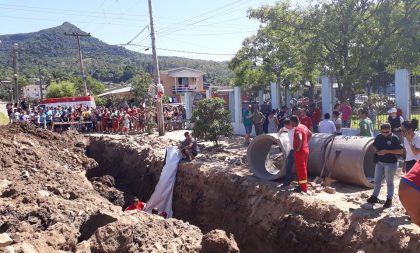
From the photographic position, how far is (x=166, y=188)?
1314 cm

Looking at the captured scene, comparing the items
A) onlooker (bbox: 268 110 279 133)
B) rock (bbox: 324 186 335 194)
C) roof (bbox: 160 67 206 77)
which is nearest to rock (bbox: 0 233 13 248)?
rock (bbox: 324 186 335 194)

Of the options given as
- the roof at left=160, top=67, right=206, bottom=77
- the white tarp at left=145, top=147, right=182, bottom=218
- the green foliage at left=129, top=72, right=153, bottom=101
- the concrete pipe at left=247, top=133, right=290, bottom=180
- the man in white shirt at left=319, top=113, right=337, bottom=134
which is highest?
the roof at left=160, top=67, right=206, bottom=77

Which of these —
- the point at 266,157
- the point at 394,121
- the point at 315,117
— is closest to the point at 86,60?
the point at 315,117

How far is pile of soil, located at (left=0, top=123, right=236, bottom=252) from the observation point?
22.9 ft

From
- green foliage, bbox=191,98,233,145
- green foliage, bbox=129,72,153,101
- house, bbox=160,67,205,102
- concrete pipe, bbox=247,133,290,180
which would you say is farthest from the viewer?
house, bbox=160,67,205,102

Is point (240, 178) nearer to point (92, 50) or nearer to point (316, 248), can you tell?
point (316, 248)

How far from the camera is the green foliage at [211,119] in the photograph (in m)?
15.8

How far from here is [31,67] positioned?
406ft

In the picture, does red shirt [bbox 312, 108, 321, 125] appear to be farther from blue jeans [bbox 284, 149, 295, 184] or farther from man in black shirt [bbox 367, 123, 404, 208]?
man in black shirt [bbox 367, 123, 404, 208]

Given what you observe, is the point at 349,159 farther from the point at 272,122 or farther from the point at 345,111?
the point at 272,122

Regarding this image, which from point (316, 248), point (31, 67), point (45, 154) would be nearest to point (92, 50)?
point (31, 67)

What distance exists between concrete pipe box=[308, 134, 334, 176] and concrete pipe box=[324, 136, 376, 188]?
0.14 meters

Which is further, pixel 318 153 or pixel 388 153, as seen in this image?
pixel 318 153

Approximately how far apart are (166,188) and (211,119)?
366 cm
